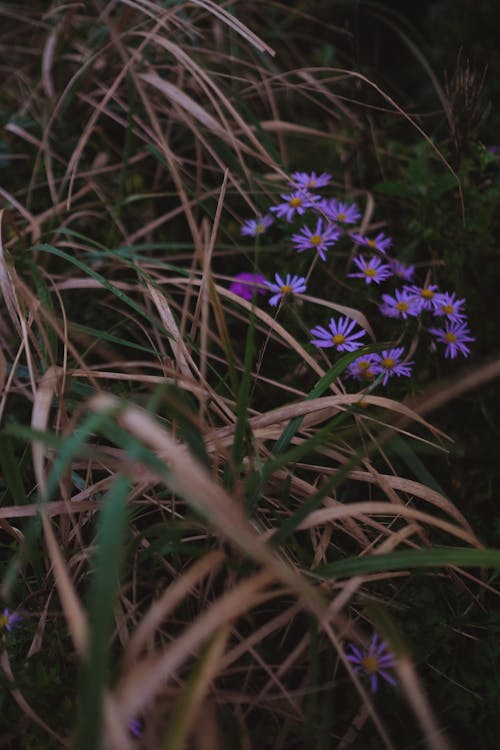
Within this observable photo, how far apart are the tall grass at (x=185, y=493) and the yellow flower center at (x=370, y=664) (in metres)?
0.03

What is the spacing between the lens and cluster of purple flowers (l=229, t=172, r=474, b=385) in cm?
136

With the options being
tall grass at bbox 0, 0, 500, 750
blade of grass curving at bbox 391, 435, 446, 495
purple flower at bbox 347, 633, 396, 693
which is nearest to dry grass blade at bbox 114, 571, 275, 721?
tall grass at bbox 0, 0, 500, 750

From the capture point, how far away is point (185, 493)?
0.74 metres

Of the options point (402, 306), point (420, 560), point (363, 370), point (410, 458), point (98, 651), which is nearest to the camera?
point (98, 651)

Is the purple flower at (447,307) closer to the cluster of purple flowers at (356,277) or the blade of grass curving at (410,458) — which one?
the cluster of purple flowers at (356,277)

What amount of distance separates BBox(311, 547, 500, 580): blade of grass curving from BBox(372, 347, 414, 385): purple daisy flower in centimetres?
46

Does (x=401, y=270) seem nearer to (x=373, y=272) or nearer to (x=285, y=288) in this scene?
(x=373, y=272)

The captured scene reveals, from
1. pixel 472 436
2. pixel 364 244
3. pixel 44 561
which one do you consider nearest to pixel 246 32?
pixel 364 244

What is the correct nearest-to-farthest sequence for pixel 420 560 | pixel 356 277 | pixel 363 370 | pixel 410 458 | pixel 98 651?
pixel 98 651 → pixel 420 560 → pixel 410 458 → pixel 363 370 → pixel 356 277

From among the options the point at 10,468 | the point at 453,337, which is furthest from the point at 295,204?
the point at 10,468

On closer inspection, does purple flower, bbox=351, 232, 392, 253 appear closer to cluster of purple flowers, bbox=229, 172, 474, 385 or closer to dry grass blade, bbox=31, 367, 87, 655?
cluster of purple flowers, bbox=229, 172, 474, 385

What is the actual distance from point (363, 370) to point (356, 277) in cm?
29

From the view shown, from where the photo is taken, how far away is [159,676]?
67 cm

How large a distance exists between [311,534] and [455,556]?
1.09ft
